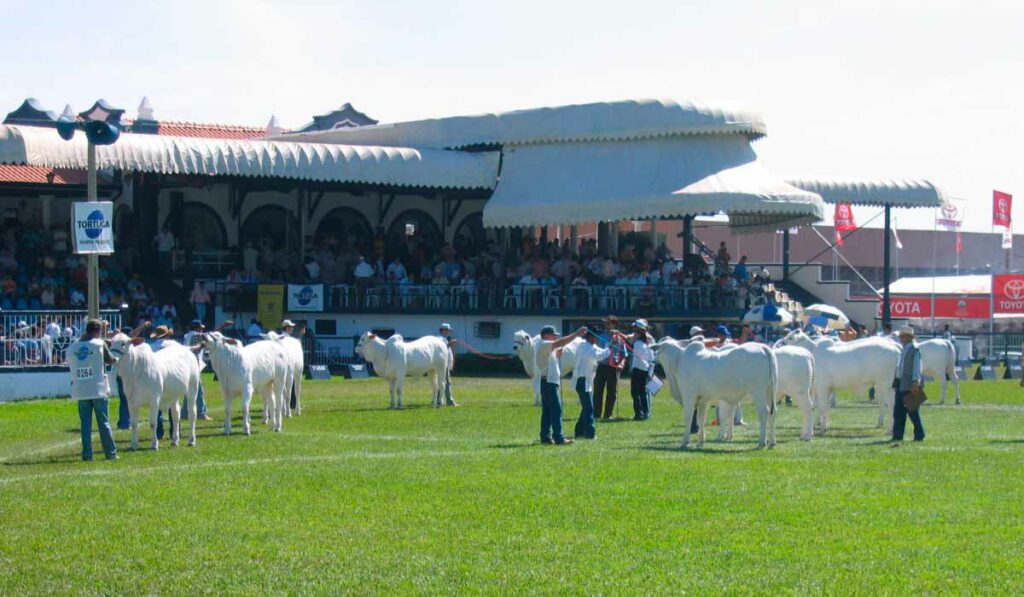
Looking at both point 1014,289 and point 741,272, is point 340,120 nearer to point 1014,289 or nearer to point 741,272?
point 741,272

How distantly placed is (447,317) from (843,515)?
32.9 meters

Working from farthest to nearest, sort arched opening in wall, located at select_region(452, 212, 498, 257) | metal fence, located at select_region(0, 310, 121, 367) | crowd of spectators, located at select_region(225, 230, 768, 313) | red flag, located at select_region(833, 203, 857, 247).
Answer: red flag, located at select_region(833, 203, 857, 247) < arched opening in wall, located at select_region(452, 212, 498, 257) < crowd of spectators, located at select_region(225, 230, 768, 313) < metal fence, located at select_region(0, 310, 121, 367)

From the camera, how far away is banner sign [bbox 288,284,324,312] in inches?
1810

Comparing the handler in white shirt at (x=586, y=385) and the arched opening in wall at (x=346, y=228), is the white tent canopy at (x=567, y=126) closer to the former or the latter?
the arched opening in wall at (x=346, y=228)

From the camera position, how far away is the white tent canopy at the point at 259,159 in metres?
40.6

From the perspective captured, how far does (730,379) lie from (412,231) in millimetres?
34647

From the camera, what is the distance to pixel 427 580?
12.0 metres

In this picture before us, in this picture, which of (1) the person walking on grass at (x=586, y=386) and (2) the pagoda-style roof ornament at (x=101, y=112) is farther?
(2) the pagoda-style roof ornament at (x=101, y=112)

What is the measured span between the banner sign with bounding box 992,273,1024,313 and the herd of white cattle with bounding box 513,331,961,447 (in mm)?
33532

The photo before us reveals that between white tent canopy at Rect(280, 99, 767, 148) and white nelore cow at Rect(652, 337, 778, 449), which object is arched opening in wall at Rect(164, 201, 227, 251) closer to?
white tent canopy at Rect(280, 99, 767, 148)

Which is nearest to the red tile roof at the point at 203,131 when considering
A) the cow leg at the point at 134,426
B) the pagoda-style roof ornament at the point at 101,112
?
the pagoda-style roof ornament at the point at 101,112

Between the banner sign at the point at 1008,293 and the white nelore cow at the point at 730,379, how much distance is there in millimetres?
40320

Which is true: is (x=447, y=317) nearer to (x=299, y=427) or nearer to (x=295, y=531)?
(x=299, y=427)

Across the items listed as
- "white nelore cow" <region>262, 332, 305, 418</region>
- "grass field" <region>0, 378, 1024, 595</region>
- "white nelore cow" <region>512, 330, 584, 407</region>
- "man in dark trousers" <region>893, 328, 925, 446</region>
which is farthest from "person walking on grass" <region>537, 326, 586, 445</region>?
"white nelore cow" <region>512, 330, 584, 407</region>
